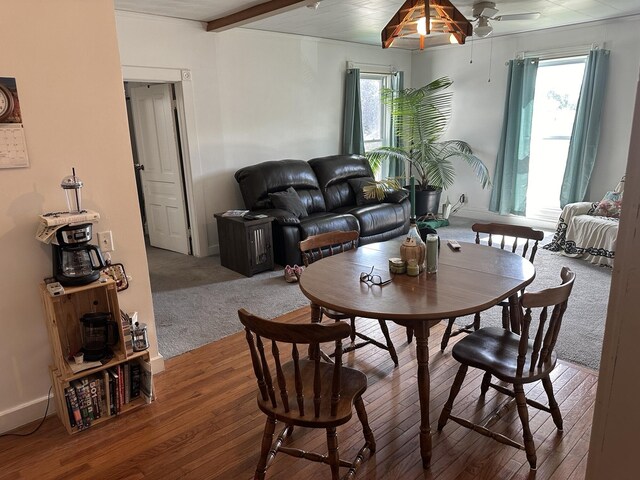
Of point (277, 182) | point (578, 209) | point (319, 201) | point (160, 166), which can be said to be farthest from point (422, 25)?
point (160, 166)

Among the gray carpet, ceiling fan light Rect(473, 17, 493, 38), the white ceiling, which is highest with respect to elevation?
the white ceiling

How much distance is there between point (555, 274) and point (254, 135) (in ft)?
12.2

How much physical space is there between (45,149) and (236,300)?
2104 mm

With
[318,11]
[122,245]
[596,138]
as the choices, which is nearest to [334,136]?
[318,11]

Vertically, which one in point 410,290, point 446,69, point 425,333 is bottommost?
point 425,333

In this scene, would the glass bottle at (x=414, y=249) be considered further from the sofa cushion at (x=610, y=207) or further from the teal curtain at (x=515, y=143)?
the teal curtain at (x=515, y=143)

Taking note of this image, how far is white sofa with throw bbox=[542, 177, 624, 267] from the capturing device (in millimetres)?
4637

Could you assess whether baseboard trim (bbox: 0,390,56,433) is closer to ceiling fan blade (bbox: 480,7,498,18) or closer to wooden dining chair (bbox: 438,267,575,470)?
wooden dining chair (bbox: 438,267,575,470)

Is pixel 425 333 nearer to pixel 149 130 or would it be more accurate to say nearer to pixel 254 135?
pixel 254 135

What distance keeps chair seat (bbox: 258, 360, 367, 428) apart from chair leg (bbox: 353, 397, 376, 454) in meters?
0.09

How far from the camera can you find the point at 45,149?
7.43ft

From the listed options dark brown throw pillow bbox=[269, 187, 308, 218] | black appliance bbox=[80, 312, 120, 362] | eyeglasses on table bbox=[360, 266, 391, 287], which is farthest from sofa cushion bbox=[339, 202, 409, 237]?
black appliance bbox=[80, 312, 120, 362]

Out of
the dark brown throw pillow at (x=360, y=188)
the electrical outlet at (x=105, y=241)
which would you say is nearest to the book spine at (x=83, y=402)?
the electrical outlet at (x=105, y=241)

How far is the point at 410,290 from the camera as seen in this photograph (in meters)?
2.09
